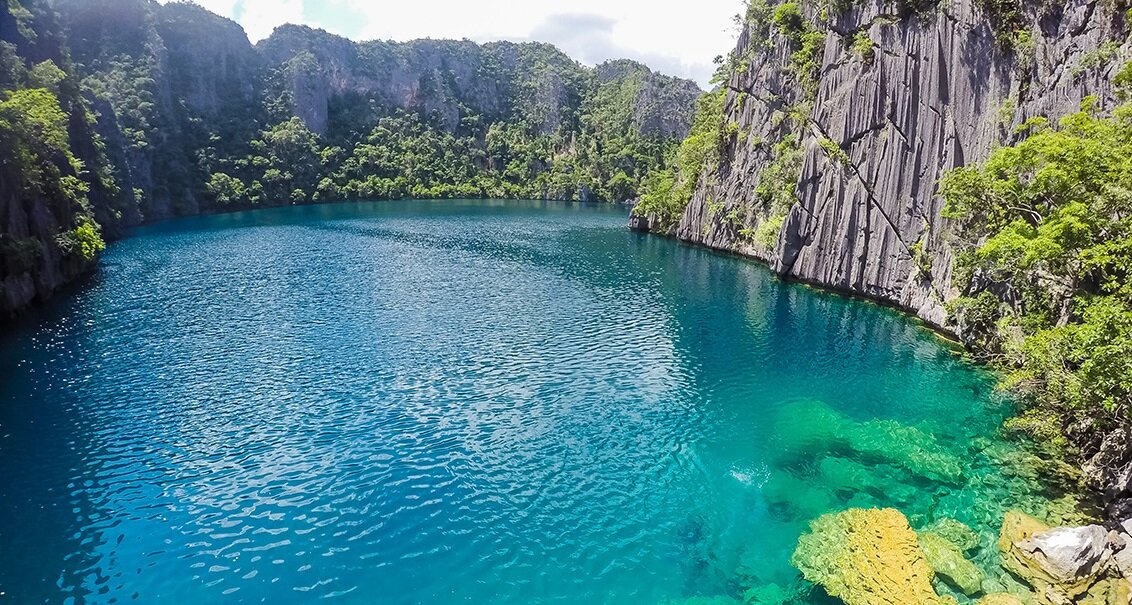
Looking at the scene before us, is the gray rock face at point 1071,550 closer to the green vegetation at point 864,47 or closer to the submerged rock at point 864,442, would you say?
the submerged rock at point 864,442

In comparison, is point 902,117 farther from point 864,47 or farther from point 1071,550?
point 1071,550

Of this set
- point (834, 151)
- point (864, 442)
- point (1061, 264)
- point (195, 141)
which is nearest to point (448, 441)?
point (864, 442)

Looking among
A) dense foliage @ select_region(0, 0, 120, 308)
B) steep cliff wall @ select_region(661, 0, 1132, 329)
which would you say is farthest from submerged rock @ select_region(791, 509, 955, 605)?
dense foliage @ select_region(0, 0, 120, 308)

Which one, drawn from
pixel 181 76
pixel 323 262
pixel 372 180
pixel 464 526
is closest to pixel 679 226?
pixel 323 262

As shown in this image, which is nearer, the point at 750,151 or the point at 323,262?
the point at 323,262

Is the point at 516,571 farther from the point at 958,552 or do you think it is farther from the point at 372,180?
the point at 372,180

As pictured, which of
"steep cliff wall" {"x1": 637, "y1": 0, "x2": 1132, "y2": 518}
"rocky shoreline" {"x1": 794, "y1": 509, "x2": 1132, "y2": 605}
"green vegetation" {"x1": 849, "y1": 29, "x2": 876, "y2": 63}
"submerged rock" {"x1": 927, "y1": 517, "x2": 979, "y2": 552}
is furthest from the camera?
"green vegetation" {"x1": 849, "y1": 29, "x2": 876, "y2": 63}

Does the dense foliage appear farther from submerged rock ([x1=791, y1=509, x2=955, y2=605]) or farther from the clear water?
submerged rock ([x1=791, y1=509, x2=955, y2=605])
